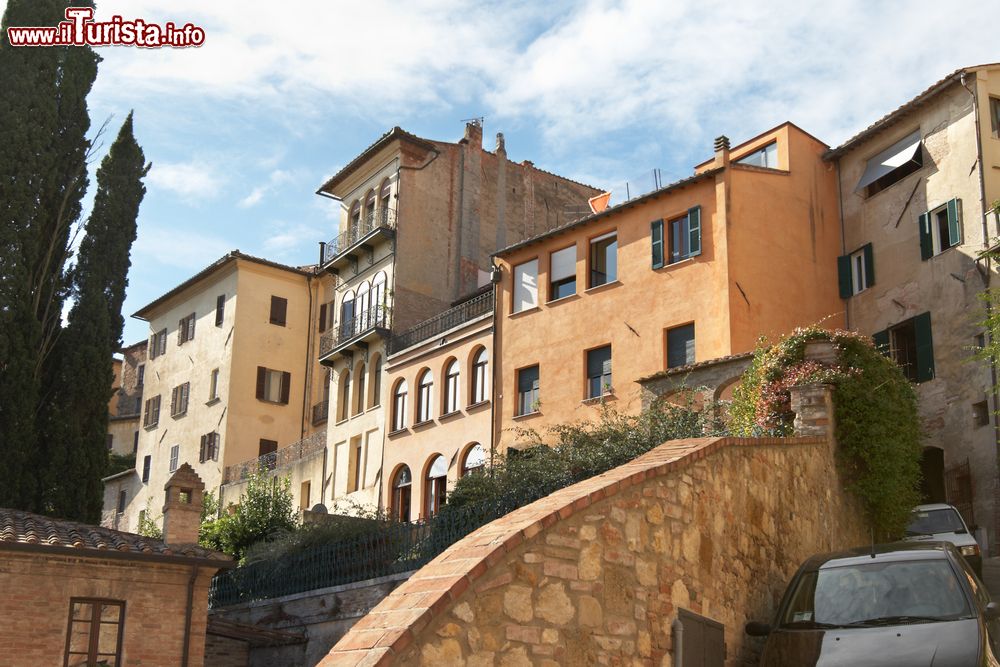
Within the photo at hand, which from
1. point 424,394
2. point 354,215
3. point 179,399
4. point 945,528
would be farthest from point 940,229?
point 179,399

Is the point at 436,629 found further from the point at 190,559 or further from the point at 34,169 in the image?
the point at 34,169

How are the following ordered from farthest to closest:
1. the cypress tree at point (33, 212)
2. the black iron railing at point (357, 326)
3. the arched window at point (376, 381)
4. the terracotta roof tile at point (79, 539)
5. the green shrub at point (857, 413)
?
the arched window at point (376, 381)
the black iron railing at point (357, 326)
the cypress tree at point (33, 212)
the terracotta roof tile at point (79, 539)
the green shrub at point (857, 413)

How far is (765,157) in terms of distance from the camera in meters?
31.8

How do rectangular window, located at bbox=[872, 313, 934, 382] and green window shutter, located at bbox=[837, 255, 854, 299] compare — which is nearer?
rectangular window, located at bbox=[872, 313, 934, 382]

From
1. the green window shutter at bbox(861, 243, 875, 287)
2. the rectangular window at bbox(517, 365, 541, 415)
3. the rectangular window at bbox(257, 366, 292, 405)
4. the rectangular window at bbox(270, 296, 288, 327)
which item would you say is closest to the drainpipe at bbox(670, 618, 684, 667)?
the green window shutter at bbox(861, 243, 875, 287)

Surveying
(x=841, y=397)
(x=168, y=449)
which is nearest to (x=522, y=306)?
(x=841, y=397)

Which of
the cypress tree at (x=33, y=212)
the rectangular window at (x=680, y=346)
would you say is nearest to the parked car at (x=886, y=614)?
the rectangular window at (x=680, y=346)

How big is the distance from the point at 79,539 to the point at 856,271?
20.5 m

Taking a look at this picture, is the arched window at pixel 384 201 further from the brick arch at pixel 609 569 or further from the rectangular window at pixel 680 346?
the brick arch at pixel 609 569

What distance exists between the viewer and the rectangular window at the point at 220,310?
163 ft

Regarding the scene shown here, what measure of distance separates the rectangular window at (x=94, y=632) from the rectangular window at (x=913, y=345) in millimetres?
17480

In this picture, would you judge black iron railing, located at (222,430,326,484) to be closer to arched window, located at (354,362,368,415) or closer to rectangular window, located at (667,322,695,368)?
arched window, located at (354,362,368,415)

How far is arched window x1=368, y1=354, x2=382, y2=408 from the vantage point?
A: 39.8 metres

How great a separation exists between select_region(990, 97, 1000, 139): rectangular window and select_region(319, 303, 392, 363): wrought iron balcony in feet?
65.3
